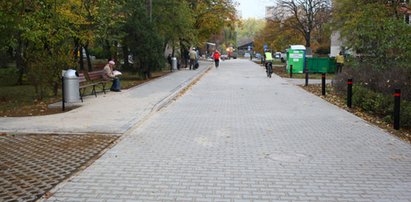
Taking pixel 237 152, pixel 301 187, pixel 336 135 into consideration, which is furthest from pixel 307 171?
pixel 336 135

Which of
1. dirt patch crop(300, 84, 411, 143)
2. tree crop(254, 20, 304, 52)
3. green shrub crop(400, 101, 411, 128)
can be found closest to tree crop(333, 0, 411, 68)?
dirt patch crop(300, 84, 411, 143)

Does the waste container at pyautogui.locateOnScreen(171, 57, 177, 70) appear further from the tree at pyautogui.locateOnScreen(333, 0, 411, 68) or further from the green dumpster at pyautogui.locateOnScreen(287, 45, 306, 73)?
the tree at pyautogui.locateOnScreen(333, 0, 411, 68)

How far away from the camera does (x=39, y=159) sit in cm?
650

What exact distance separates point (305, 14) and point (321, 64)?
12910 millimetres

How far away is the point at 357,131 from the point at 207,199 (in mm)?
5196

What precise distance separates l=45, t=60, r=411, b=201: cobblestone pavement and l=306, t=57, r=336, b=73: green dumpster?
19.7 metres

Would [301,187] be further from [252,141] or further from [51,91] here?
[51,91]

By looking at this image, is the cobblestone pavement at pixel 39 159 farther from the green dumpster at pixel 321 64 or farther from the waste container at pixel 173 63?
the waste container at pixel 173 63

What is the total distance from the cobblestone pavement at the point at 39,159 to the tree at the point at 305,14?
34489 mm

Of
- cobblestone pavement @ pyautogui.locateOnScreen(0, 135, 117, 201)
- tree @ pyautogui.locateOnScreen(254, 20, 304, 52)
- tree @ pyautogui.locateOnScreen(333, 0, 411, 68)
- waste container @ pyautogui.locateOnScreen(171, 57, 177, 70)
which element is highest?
tree @ pyautogui.locateOnScreen(254, 20, 304, 52)

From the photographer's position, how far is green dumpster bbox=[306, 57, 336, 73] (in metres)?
29.9

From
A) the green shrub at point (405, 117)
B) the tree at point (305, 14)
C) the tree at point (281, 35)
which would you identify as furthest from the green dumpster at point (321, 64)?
the green shrub at point (405, 117)

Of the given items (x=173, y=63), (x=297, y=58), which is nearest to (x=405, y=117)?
(x=297, y=58)

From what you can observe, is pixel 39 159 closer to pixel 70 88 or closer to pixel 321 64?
pixel 70 88
